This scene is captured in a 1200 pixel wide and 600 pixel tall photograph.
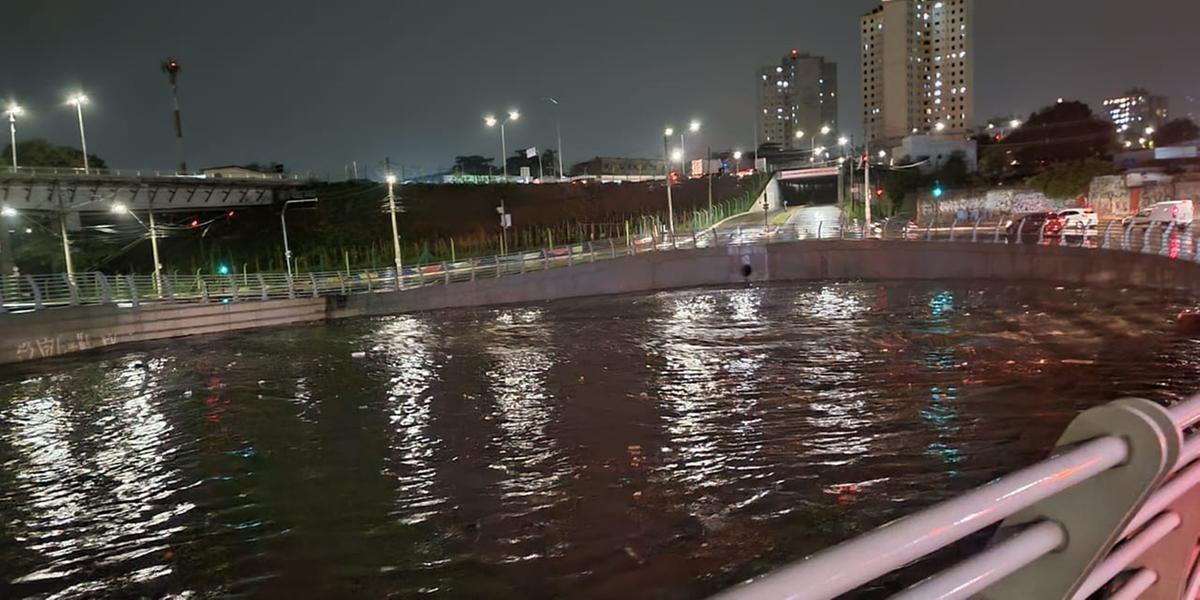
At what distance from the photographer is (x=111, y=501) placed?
36.8 feet

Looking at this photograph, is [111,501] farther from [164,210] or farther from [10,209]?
[164,210]

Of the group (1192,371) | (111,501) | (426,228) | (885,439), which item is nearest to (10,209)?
(426,228)

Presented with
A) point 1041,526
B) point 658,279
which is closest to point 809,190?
point 658,279

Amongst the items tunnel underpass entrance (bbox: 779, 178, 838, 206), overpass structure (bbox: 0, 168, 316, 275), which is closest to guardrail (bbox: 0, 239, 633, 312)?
overpass structure (bbox: 0, 168, 316, 275)

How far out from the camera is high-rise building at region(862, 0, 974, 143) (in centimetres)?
16662

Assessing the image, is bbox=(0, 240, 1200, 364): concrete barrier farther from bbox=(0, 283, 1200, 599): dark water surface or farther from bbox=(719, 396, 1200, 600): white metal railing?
bbox=(719, 396, 1200, 600): white metal railing

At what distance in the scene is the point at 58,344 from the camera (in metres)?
27.8

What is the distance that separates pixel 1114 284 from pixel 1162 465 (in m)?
33.6

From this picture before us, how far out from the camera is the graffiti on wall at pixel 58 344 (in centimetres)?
2672

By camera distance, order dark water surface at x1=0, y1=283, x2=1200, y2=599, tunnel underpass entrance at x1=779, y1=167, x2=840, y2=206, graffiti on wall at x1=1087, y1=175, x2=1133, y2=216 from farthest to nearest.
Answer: tunnel underpass entrance at x1=779, y1=167, x2=840, y2=206 < graffiti on wall at x1=1087, y1=175, x2=1133, y2=216 < dark water surface at x1=0, y1=283, x2=1200, y2=599

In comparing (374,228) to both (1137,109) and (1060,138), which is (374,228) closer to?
(1060,138)

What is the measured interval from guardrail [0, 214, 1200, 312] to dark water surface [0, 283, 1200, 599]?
6852 millimetres

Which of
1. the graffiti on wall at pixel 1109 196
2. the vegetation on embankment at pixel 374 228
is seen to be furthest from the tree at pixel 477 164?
the graffiti on wall at pixel 1109 196

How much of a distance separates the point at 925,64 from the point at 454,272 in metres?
160
